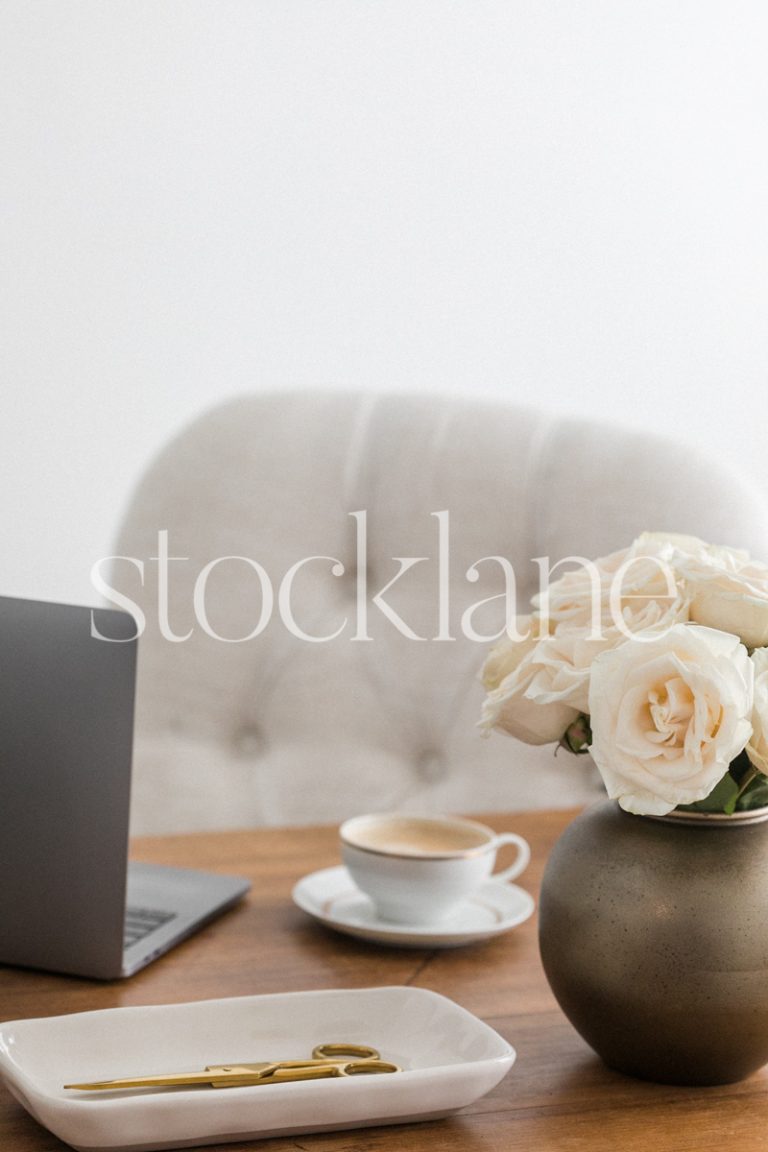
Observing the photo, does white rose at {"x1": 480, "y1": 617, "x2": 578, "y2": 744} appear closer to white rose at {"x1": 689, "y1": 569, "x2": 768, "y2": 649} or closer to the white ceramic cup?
white rose at {"x1": 689, "y1": 569, "x2": 768, "y2": 649}

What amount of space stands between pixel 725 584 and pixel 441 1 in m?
1.75

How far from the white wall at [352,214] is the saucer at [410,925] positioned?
3.99 ft

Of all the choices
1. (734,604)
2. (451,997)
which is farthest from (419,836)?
(734,604)

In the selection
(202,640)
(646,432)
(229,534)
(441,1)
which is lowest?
(202,640)

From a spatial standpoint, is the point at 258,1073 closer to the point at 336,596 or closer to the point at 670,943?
the point at 670,943

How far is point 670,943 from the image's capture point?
602 millimetres

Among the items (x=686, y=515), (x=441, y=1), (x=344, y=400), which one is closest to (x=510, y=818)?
(x=686, y=515)

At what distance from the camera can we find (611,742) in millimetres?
569

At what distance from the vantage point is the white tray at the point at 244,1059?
1.76 ft

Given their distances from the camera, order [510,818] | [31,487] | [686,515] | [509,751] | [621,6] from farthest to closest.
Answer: [621,6] → [31,487] → [509,751] → [686,515] → [510,818]

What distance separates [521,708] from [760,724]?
123mm

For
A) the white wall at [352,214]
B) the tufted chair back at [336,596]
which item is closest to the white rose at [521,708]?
the tufted chair back at [336,596]

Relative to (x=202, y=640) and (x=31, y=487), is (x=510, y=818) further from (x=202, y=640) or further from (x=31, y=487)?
(x=31, y=487)

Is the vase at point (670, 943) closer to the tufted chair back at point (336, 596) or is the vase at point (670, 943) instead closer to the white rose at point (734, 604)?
the white rose at point (734, 604)
